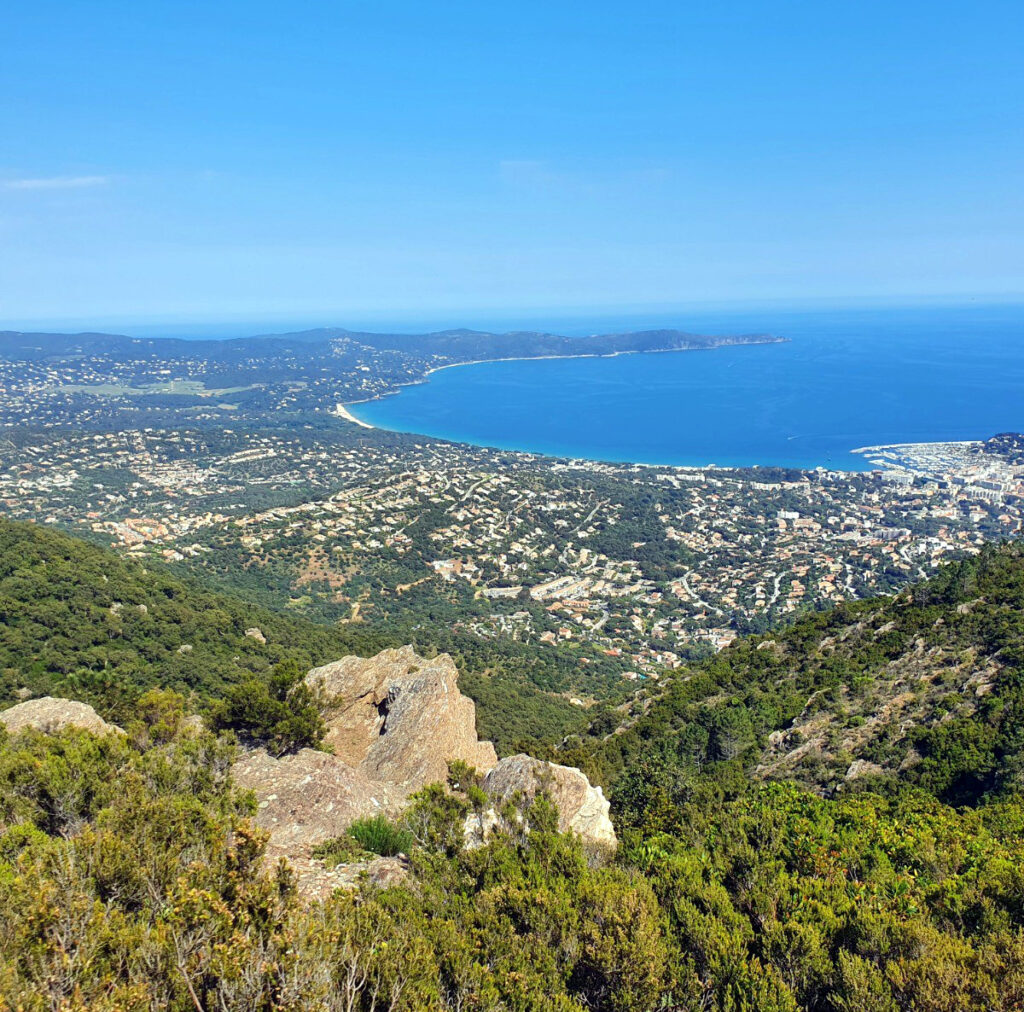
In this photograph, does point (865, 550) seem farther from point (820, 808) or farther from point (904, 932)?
point (904, 932)

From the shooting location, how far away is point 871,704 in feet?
75.9

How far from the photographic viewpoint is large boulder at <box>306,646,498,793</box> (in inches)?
660

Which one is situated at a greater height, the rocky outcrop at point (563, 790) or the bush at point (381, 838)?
the bush at point (381, 838)

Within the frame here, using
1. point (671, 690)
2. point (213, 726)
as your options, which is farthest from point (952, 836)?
point (671, 690)

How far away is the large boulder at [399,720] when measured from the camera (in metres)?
16.8

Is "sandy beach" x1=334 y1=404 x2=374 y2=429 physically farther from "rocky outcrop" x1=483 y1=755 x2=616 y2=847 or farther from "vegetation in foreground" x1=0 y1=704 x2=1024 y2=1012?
"vegetation in foreground" x1=0 y1=704 x2=1024 y2=1012

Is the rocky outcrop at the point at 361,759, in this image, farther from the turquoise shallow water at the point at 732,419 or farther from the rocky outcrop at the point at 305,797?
the turquoise shallow water at the point at 732,419

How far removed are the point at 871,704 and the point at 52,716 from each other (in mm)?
26231

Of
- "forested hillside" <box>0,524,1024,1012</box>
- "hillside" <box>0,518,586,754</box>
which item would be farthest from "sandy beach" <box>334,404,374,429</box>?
"forested hillside" <box>0,524,1024,1012</box>

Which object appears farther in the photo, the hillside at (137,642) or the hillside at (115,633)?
the hillside at (137,642)

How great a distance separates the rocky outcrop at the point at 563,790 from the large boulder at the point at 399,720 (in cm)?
253

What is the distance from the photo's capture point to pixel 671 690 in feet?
106

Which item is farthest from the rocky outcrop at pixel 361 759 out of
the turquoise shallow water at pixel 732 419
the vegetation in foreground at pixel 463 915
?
the turquoise shallow water at pixel 732 419

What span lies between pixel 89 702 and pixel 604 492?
80.9 meters
